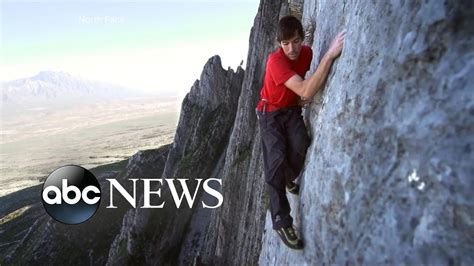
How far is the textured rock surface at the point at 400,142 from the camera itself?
502 cm

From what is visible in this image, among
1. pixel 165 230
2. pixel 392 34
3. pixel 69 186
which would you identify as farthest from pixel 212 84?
pixel 392 34

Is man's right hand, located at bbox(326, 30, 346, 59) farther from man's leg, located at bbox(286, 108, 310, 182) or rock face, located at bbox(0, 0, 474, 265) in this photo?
man's leg, located at bbox(286, 108, 310, 182)

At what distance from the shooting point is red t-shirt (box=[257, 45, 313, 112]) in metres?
9.44

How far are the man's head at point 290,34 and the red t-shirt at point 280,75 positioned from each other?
0.98 ft

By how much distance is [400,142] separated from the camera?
5855 millimetres

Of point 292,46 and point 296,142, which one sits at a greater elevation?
point 292,46

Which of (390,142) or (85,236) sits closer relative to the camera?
(390,142)

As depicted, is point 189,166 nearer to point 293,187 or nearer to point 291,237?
point 293,187

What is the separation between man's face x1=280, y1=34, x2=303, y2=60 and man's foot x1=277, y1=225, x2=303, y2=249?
4203mm

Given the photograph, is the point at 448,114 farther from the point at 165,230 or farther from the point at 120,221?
the point at 120,221

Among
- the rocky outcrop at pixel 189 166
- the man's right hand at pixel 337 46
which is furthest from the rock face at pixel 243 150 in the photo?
the man's right hand at pixel 337 46

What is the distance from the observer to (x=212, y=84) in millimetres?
63250

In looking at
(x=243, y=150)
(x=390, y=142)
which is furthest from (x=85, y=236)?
(x=390, y=142)

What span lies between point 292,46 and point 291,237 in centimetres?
454
